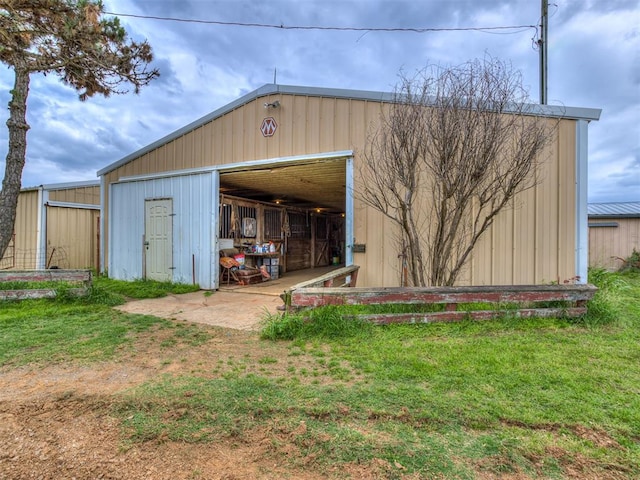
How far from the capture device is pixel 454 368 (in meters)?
2.62

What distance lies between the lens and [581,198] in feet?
16.3

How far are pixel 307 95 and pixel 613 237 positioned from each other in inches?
471

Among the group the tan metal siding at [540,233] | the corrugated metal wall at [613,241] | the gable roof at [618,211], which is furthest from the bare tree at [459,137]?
the gable roof at [618,211]

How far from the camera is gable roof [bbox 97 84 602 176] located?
488cm

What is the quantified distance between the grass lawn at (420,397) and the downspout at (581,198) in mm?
1480

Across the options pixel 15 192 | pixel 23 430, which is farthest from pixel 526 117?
pixel 15 192

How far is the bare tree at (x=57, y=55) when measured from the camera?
549cm

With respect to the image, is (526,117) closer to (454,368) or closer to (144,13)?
(454,368)

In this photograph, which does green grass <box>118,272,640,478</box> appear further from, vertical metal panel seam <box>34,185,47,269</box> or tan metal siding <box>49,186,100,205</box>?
tan metal siding <box>49,186,100,205</box>

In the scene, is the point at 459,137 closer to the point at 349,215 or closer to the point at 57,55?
the point at 349,215

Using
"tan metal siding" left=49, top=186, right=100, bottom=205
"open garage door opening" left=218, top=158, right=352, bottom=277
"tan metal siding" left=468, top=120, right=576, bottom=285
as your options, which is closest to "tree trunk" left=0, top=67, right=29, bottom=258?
"open garage door opening" left=218, top=158, right=352, bottom=277

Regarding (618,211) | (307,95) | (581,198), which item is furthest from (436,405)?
(618,211)

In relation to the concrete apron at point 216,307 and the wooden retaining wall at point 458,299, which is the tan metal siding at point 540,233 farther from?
the concrete apron at point 216,307

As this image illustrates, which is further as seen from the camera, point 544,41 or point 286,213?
point 286,213
